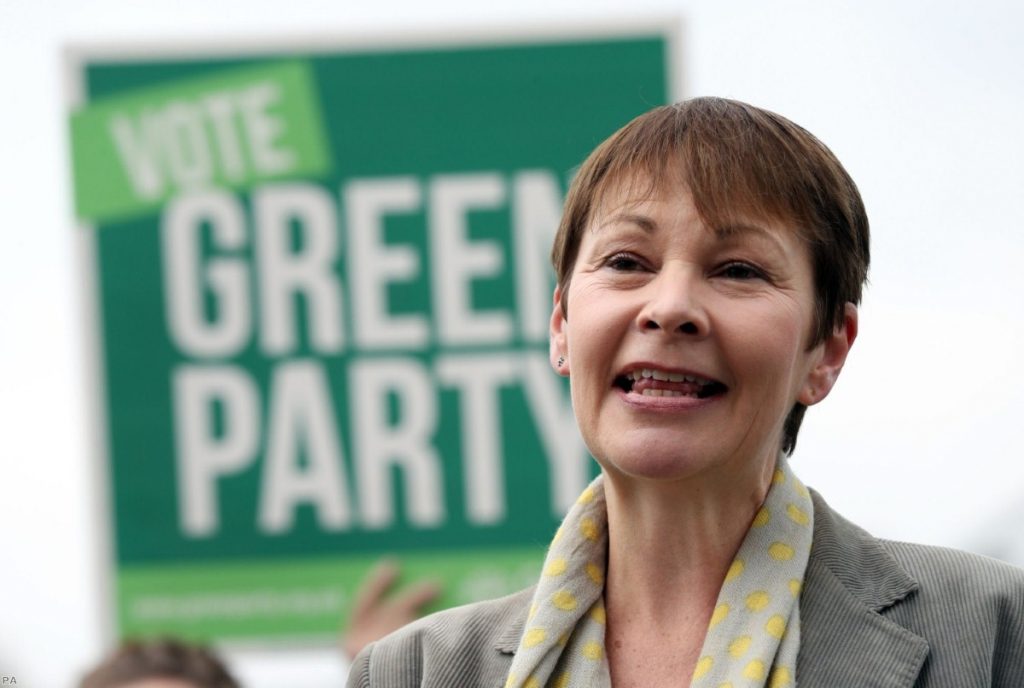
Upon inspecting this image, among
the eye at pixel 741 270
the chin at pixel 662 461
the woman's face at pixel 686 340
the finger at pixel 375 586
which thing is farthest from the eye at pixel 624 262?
the finger at pixel 375 586

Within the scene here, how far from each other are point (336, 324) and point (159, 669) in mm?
1876

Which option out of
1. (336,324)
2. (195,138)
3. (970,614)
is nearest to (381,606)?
(336,324)

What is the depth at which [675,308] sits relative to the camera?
2.25 meters

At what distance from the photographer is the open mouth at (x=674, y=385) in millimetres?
2295

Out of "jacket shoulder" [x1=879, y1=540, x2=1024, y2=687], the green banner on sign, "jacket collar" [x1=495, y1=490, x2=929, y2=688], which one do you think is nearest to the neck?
"jacket collar" [x1=495, y1=490, x2=929, y2=688]

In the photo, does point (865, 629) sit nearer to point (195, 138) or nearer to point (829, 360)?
point (829, 360)

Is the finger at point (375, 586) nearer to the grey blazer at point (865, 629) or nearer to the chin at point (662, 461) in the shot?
the grey blazer at point (865, 629)

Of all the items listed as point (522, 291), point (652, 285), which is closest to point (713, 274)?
point (652, 285)

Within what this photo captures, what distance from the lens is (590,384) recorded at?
236 cm

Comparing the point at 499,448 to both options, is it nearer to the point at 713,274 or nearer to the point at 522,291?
the point at 522,291

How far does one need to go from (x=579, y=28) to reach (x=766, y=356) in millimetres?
3177

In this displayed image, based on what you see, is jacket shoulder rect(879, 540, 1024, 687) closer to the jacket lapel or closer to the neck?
the jacket lapel

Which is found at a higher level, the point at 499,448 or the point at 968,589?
the point at 968,589

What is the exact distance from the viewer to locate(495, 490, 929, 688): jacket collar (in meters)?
2.23
